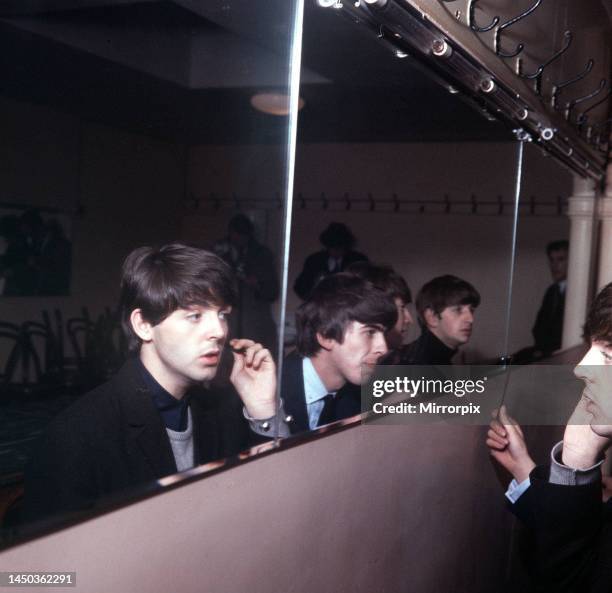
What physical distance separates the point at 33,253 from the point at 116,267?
0.11 meters

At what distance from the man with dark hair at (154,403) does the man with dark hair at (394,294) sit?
0.74m

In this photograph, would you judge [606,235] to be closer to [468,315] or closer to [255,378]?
[468,315]

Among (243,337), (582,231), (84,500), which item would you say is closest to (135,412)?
(84,500)

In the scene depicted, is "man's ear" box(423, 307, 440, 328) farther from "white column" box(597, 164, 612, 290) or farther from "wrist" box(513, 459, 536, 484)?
"white column" box(597, 164, 612, 290)

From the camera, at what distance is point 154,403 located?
773mm

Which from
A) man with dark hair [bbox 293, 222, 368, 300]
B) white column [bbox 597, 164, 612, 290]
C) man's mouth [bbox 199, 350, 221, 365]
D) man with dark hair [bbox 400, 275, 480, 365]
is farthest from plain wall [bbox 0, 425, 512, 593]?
white column [bbox 597, 164, 612, 290]

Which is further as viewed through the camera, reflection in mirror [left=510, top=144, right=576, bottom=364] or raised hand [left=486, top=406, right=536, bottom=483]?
reflection in mirror [left=510, top=144, right=576, bottom=364]

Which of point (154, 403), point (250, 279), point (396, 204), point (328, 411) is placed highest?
point (396, 204)

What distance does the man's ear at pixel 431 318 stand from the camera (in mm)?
2121

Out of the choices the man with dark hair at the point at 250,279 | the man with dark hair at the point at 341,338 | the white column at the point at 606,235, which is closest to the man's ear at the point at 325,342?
the man with dark hair at the point at 341,338

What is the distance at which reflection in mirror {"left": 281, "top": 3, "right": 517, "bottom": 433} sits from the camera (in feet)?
4.81

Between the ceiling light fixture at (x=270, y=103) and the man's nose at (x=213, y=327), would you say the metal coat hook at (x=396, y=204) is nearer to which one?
the ceiling light fixture at (x=270, y=103)

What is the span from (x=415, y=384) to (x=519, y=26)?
1023mm

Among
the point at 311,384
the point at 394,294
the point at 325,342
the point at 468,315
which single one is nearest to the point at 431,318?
the point at 468,315
